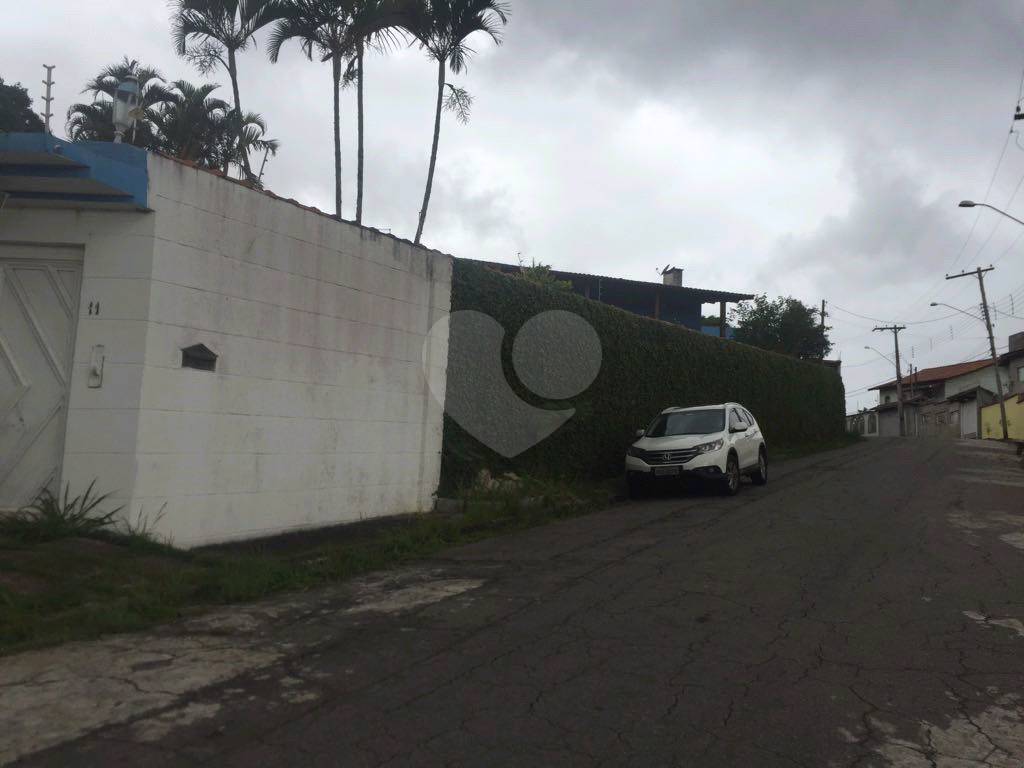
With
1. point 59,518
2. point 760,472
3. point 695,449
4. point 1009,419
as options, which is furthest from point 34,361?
point 1009,419

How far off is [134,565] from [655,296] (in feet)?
95.6

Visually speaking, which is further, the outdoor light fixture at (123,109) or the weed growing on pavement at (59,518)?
the outdoor light fixture at (123,109)

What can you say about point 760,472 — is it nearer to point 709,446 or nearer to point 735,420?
point 735,420

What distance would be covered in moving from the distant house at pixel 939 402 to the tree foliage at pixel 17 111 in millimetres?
50365

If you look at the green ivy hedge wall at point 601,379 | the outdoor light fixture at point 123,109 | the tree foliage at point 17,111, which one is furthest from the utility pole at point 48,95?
the tree foliage at point 17,111

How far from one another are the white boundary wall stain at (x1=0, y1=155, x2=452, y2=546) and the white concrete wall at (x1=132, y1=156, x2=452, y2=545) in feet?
0.06

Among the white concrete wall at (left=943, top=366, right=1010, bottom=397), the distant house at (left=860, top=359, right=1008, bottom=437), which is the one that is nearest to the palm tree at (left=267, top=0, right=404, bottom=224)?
the distant house at (left=860, top=359, right=1008, bottom=437)

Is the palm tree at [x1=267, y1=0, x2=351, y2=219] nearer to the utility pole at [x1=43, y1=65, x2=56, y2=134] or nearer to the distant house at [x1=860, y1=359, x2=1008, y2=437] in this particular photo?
the utility pole at [x1=43, y1=65, x2=56, y2=134]

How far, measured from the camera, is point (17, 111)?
2820 centimetres

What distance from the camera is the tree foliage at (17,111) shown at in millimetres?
26753

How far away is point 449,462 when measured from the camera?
1262cm

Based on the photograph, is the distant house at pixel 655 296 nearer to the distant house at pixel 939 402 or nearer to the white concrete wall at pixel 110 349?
the white concrete wall at pixel 110 349

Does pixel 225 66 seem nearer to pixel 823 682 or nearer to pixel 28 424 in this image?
pixel 28 424

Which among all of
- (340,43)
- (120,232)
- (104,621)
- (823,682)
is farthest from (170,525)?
(340,43)
